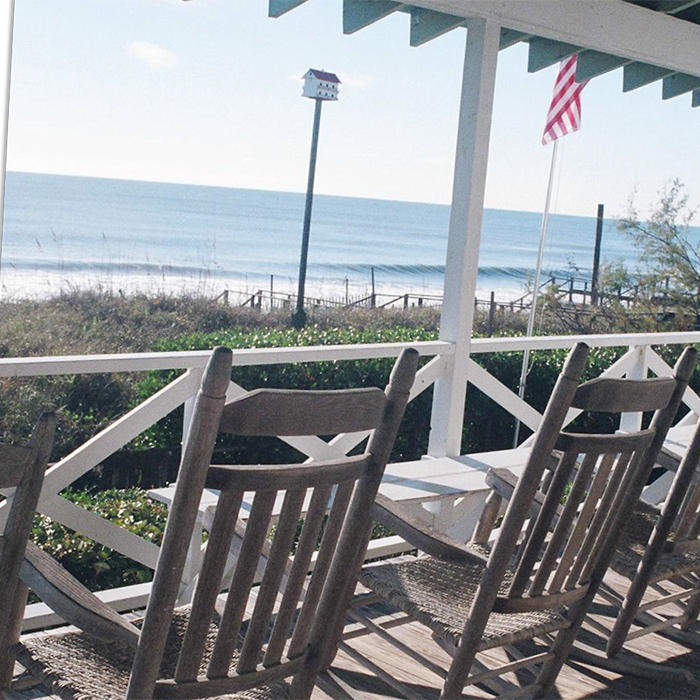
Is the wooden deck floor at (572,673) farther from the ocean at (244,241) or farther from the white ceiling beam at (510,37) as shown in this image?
the ocean at (244,241)

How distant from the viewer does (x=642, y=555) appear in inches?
101

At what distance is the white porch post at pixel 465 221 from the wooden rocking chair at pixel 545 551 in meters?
1.46

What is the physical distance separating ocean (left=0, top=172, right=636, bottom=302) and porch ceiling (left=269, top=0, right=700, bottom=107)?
21443mm

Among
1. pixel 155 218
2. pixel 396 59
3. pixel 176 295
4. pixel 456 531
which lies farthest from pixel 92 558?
pixel 396 59

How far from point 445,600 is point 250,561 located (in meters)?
0.77

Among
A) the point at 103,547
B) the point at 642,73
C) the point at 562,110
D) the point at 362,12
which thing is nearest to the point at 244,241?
the point at 562,110

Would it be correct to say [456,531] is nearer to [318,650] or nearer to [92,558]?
[318,650]

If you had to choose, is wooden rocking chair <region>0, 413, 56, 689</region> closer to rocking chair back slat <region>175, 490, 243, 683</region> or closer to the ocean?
rocking chair back slat <region>175, 490, 243, 683</region>

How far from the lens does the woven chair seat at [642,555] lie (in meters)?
2.53

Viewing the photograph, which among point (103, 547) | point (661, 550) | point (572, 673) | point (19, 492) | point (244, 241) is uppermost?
point (244, 241)

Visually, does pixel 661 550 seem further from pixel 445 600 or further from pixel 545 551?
pixel 445 600

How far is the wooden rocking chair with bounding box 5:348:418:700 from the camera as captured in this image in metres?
1.48

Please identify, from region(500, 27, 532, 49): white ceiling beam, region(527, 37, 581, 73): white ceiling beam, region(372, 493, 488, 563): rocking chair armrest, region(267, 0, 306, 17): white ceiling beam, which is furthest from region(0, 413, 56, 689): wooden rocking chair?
region(527, 37, 581, 73): white ceiling beam

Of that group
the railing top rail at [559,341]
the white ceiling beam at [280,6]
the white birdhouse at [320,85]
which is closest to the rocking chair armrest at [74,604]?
the railing top rail at [559,341]
